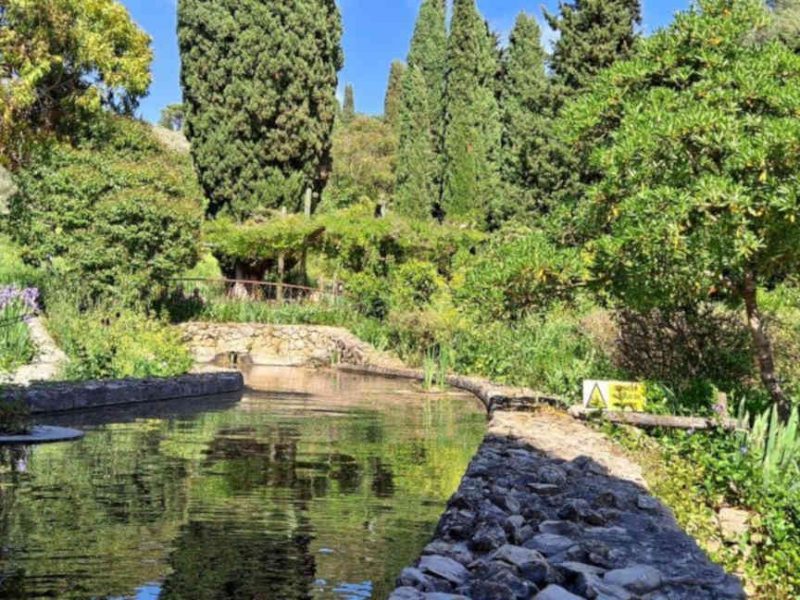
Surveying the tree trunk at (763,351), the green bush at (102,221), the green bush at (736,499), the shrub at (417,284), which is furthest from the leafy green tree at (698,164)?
the shrub at (417,284)

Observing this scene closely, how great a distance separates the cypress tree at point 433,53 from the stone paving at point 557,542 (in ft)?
109

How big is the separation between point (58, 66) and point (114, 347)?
12.8 m

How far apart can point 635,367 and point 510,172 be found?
20205mm

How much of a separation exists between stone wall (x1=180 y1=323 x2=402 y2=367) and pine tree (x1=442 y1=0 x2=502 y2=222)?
48.3 ft

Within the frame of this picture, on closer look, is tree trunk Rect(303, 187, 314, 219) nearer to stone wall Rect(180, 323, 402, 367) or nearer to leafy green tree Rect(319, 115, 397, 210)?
stone wall Rect(180, 323, 402, 367)

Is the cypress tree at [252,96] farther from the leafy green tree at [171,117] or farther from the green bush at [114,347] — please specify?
the leafy green tree at [171,117]

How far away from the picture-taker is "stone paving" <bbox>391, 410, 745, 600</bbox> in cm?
360

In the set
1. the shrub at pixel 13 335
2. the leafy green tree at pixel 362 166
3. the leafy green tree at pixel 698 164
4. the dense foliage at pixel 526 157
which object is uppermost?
the leafy green tree at pixel 362 166

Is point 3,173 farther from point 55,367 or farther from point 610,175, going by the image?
point 610,175

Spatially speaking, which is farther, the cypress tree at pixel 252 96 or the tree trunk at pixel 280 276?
the cypress tree at pixel 252 96

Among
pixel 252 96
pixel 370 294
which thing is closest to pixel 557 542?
pixel 370 294

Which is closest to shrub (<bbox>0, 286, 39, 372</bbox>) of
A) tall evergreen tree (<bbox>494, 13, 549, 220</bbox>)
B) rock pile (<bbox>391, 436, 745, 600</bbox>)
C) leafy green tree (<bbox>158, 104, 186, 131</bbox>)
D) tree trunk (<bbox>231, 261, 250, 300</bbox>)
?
rock pile (<bbox>391, 436, 745, 600</bbox>)

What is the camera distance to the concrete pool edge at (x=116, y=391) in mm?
11141

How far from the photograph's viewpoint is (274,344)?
76.1ft
